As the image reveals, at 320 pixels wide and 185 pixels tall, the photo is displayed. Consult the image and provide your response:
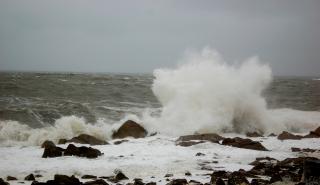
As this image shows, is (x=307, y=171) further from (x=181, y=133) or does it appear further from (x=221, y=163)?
(x=181, y=133)

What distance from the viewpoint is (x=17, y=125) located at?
16.2 m

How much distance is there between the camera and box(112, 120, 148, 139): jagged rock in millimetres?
15664

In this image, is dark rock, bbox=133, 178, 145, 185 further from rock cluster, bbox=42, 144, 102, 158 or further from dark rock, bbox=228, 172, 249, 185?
A: rock cluster, bbox=42, 144, 102, 158

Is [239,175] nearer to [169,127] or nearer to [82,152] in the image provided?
[82,152]

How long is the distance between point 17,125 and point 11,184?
27.1ft

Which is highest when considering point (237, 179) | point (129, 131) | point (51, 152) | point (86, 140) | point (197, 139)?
point (129, 131)

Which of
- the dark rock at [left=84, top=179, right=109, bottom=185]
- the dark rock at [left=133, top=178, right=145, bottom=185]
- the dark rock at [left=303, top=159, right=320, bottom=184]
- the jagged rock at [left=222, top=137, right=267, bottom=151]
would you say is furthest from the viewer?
the jagged rock at [left=222, top=137, right=267, bottom=151]

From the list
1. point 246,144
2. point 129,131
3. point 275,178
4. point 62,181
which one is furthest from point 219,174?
point 129,131

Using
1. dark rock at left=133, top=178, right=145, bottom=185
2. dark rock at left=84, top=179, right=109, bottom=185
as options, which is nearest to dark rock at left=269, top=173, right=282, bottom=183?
dark rock at left=133, top=178, right=145, bottom=185

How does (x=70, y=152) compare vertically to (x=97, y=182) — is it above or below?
above

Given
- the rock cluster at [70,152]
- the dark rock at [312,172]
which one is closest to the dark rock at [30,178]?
the rock cluster at [70,152]

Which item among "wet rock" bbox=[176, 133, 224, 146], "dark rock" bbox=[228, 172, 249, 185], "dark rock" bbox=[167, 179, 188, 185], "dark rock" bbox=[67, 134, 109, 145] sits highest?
"wet rock" bbox=[176, 133, 224, 146]

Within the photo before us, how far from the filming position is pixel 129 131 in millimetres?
15906

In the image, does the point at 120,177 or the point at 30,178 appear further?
the point at 120,177
